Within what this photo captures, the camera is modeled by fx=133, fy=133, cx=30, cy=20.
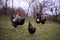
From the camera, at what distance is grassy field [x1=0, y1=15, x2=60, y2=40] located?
5.31 feet

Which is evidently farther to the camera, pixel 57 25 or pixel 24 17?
pixel 57 25

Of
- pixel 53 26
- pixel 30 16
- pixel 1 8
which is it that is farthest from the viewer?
pixel 53 26

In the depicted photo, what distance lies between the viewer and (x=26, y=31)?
1.71 meters

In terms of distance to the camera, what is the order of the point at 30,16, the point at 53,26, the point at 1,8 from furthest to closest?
the point at 53,26
the point at 30,16
the point at 1,8

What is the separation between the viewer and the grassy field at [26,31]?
162 cm

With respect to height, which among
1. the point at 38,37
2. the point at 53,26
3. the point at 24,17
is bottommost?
the point at 38,37

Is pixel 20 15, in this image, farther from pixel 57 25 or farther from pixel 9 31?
pixel 57 25

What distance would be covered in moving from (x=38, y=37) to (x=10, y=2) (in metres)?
0.58

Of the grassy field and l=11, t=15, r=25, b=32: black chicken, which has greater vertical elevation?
l=11, t=15, r=25, b=32: black chicken

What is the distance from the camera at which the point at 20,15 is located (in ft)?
5.59

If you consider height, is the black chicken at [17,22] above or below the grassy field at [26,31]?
above

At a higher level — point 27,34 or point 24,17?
point 24,17

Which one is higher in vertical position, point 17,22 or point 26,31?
point 17,22

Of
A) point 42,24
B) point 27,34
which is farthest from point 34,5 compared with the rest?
point 27,34
